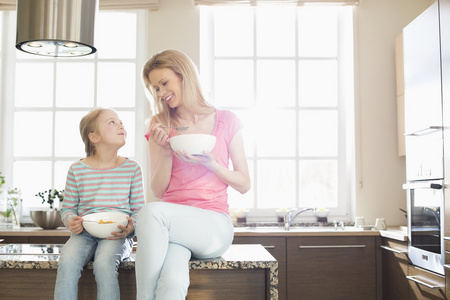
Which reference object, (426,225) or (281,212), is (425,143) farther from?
(281,212)

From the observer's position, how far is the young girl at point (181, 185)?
1497 millimetres

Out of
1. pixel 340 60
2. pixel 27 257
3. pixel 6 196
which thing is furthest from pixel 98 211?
pixel 340 60

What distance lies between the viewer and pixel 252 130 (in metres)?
4.16

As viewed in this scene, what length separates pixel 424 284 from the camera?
282 centimetres

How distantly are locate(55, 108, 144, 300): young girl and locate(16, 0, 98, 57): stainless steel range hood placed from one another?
300 mm

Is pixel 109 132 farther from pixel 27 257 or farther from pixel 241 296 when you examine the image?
pixel 241 296

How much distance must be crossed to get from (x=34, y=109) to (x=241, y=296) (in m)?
2.95

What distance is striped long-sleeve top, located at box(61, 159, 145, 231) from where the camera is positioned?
1.96 m

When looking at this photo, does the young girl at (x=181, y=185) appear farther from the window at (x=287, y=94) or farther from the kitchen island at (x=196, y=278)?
the window at (x=287, y=94)

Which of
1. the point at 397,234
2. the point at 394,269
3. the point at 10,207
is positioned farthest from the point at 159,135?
the point at 10,207

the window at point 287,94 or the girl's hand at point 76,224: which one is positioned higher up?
the window at point 287,94

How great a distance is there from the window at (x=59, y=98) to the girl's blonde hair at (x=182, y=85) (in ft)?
6.76

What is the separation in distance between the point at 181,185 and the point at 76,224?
373mm

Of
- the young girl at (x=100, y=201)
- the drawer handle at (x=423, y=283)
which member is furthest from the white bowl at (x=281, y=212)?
the young girl at (x=100, y=201)
